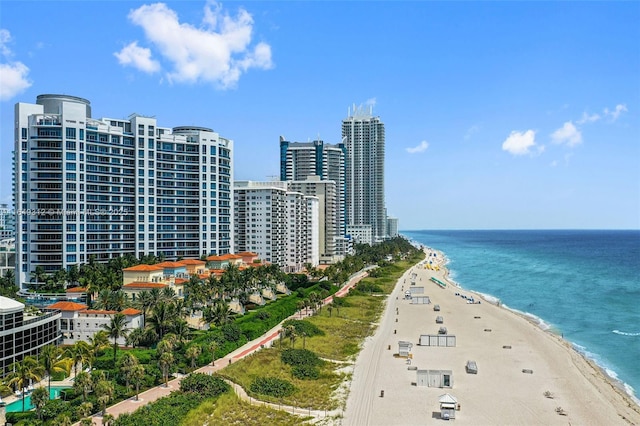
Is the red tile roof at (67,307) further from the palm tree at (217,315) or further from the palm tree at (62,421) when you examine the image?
the palm tree at (62,421)

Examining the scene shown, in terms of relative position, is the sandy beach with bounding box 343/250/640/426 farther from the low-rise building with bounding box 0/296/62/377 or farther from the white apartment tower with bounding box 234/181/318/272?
the white apartment tower with bounding box 234/181/318/272

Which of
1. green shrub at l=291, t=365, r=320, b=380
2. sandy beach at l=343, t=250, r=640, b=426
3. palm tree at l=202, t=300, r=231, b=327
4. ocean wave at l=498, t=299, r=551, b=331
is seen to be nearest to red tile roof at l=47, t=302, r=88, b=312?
palm tree at l=202, t=300, r=231, b=327

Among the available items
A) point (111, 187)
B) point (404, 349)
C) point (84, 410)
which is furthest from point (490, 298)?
point (84, 410)

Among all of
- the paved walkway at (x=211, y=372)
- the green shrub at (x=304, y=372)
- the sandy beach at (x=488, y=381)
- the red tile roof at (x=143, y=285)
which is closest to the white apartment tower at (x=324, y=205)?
the sandy beach at (x=488, y=381)

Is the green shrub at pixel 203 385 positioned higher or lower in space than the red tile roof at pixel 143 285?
lower

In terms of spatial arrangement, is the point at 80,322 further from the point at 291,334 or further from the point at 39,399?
the point at 291,334

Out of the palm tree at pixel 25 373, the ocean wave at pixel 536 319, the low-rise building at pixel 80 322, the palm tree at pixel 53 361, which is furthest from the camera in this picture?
the ocean wave at pixel 536 319
